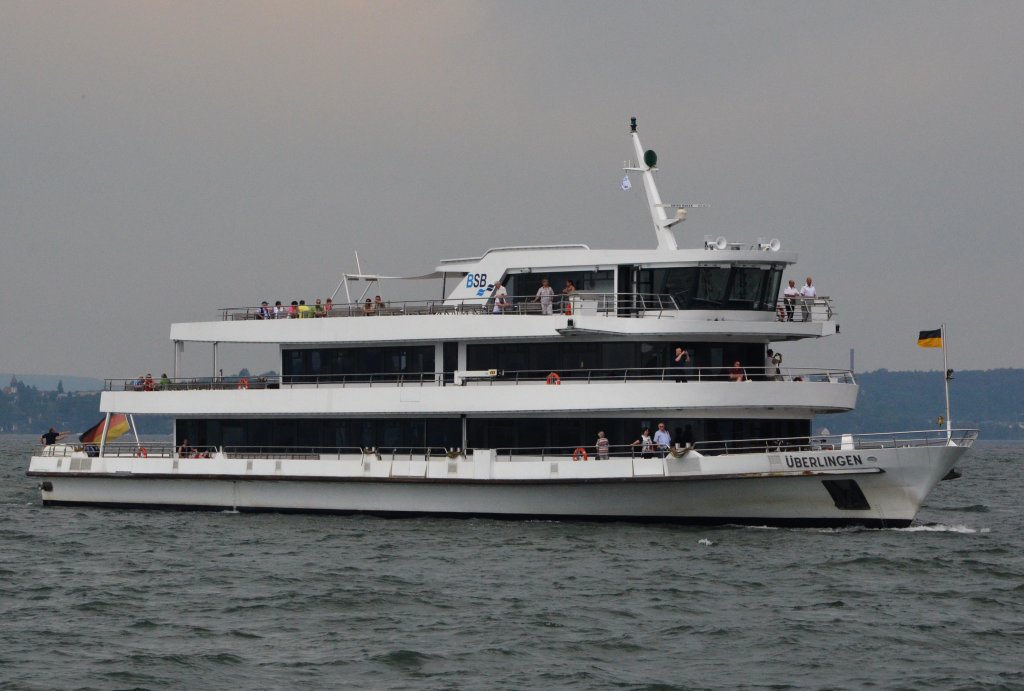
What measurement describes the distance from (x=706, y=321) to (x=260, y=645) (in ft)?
42.9

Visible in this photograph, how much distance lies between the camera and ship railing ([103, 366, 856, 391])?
29.2 m

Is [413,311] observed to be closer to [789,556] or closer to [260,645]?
[789,556]

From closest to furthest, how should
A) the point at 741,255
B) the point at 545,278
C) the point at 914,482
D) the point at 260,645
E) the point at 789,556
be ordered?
the point at 260,645
the point at 789,556
the point at 914,482
the point at 741,255
the point at 545,278

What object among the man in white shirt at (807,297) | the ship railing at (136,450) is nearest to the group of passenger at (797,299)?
the man in white shirt at (807,297)

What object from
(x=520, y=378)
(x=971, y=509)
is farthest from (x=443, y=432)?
(x=971, y=509)

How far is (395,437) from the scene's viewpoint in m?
31.5

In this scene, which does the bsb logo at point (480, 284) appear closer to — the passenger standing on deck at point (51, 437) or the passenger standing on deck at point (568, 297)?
the passenger standing on deck at point (568, 297)

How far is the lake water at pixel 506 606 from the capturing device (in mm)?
17047

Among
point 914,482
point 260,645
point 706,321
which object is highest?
point 706,321

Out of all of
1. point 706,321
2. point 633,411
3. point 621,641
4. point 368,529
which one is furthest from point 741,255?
point 621,641

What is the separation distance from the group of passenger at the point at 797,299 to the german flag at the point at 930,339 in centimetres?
226

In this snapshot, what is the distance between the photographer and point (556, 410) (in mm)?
29031

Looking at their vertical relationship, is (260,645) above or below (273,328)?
below

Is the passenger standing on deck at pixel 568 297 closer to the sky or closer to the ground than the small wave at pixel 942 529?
closer to the sky
